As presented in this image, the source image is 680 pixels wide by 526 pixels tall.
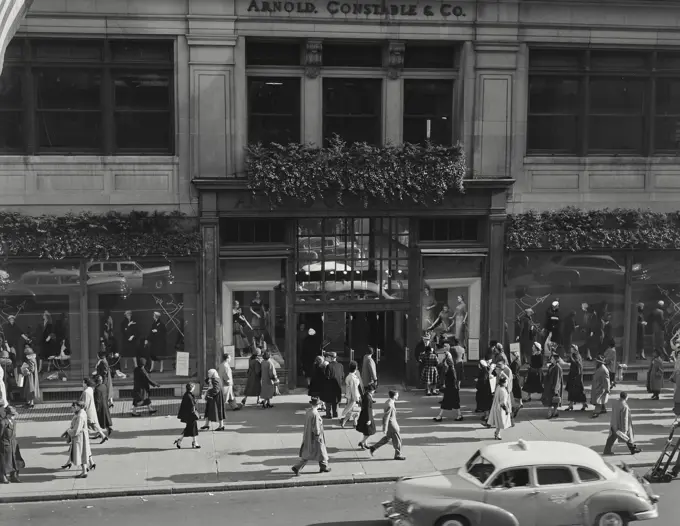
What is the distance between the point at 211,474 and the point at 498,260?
10267mm

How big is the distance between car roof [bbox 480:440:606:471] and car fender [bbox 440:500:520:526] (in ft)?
2.28

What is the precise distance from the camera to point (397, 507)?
15242mm

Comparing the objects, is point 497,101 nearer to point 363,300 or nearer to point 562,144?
point 562,144

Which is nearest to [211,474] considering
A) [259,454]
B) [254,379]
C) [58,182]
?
[259,454]

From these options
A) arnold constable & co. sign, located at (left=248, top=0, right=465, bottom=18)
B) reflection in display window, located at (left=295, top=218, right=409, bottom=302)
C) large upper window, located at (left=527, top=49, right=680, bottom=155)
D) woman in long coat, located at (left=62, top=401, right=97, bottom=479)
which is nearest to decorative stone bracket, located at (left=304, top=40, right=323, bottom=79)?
arnold constable & co. sign, located at (left=248, top=0, right=465, bottom=18)

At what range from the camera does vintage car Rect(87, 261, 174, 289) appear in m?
24.2

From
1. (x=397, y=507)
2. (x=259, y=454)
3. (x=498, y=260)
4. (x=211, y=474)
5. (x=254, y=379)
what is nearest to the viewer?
(x=397, y=507)

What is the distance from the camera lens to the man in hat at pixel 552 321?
2609 centimetres

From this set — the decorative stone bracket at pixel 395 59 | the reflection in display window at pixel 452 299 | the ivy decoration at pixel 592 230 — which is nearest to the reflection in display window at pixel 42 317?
the reflection in display window at pixel 452 299

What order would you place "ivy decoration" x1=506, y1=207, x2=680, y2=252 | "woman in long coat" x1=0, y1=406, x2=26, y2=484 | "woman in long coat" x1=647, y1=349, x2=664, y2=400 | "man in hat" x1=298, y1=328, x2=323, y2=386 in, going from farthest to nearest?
"man in hat" x1=298, y1=328, x2=323, y2=386
"ivy decoration" x1=506, y1=207, x2=680, y2=252
"woman in long coat" x1=647, y1=349, x2=664, y2=400
"woman in long coat" x1=0, y1=406, x2=26, y2=484

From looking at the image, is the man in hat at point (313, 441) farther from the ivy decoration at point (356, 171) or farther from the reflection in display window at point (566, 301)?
the reflection in display window at point (566, 301)

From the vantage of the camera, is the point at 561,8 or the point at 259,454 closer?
the point at 259,454

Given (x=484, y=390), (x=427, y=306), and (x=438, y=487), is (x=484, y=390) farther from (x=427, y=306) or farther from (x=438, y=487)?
(x=438, y=487)

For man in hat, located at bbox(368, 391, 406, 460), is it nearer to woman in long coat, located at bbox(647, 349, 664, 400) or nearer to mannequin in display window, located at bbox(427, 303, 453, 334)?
mannequin in display window, located at bbox(427, 303, 453, 334)
